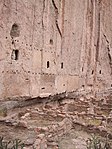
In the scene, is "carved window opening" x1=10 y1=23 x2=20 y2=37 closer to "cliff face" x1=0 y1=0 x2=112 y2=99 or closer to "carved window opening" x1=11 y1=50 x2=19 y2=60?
"cliff face" x1=0 y1=0 x2=112 y2=99

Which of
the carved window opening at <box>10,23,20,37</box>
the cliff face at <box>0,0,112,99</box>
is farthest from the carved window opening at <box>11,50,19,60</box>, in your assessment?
the carved window opening at <box>10,23,20,37</box>

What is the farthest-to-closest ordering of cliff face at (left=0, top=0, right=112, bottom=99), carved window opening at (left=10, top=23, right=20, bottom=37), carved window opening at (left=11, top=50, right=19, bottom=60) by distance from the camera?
1. carved window opening at (left=10, top=23, right=20, bottom=37)
2. carved window opening at (left=11, top=50, right=19, bottom=60)
3. cliff face at (left=0, top=0, right=112, bottom=99)

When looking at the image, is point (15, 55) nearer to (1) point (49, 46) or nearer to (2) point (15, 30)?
(2) point (15, 30)

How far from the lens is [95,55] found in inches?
1019

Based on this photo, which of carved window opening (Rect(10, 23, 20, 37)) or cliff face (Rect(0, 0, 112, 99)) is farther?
carved window opening (Rect(10, 23, 20, 37))

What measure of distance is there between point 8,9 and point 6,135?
19.9ft

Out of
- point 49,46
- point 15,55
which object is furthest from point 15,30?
point 49,46

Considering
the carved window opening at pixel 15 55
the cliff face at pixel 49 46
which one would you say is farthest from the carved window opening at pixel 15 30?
the carved window opening at pixel 15 55

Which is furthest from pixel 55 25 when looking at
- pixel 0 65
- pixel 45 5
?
pixel 0 65

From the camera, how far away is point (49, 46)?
17047 mm

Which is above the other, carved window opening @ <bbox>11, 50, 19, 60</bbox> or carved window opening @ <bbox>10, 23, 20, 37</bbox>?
carved window opening @ <bbox>10, 23, 20, 37</bbox>

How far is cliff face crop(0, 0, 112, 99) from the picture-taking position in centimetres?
1392

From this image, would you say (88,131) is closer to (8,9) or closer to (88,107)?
(88,107)

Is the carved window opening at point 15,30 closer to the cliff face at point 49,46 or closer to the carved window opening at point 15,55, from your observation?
the cliff face at point 49,46
